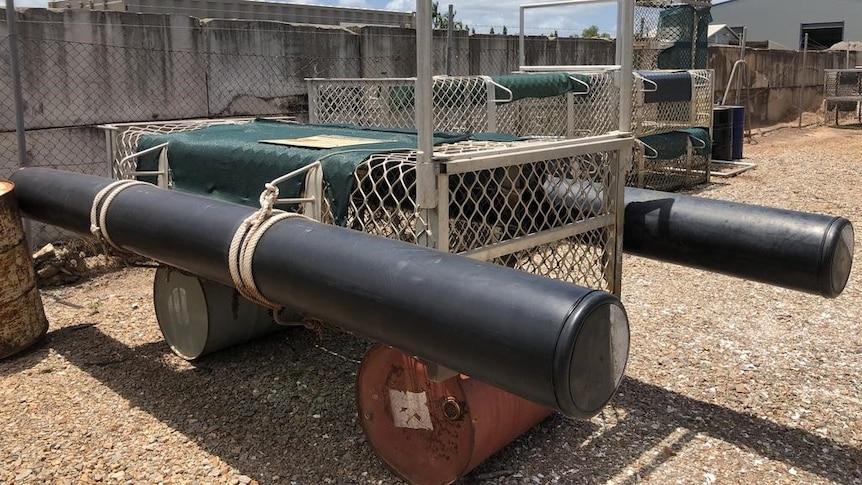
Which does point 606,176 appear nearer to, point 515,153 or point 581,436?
point 515,153

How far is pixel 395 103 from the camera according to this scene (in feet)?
20.0

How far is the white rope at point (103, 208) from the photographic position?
3.48 m

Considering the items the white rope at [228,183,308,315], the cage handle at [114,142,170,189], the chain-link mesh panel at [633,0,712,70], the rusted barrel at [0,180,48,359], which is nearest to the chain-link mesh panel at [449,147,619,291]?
the white rope at [228,183,308,315]

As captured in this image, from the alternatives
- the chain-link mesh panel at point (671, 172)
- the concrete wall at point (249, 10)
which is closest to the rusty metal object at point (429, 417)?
the concrete wall at point (249, 10)

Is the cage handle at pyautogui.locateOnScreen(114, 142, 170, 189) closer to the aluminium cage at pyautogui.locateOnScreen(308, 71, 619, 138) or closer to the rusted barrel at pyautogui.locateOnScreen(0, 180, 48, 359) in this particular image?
the rusted barrel at pyautogui.locateOnScreen(0, 180, 48, 359)

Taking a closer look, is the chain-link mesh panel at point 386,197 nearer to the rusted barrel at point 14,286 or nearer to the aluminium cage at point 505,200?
the aluminium cage at point 505,200

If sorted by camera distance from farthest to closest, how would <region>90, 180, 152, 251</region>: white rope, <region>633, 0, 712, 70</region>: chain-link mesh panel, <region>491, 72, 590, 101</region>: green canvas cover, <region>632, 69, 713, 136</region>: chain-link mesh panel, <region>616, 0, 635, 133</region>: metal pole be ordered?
<region>633, 0, 712, 70</region>: chain-link mesh panel < <region>632, 69, 713, 136</region>: chain-link mesh panel < <region>491, 72, 590, 101</region>: green canvas cover < <region>90, 180, 152, 251</region>: white rope < <region>616, 0, 635, 133</region>: metal pole

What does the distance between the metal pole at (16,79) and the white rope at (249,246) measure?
125 inches

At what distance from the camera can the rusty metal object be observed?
9.41 feet

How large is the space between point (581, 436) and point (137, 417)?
6.86 feet

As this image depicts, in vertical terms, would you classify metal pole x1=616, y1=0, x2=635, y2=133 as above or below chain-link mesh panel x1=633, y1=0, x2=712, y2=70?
below

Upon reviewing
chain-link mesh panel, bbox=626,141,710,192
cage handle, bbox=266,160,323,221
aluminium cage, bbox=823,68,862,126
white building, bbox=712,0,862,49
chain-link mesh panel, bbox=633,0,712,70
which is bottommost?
chain-link mesh panel, bbox=626,141,710,192

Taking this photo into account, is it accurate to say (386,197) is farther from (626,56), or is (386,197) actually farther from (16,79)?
(16,79)

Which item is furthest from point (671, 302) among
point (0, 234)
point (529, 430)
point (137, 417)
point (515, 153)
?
point (0, 234)
